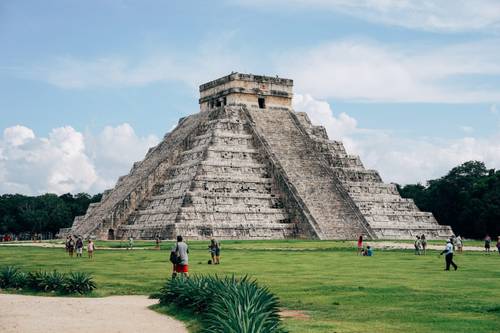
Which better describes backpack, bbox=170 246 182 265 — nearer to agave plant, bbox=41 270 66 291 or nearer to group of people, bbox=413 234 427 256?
agave plant, bbox=41 270 66 291

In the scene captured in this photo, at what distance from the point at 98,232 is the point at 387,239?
18181 mm

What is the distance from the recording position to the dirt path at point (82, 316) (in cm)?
1231

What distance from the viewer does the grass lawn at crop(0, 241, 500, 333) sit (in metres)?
12.6

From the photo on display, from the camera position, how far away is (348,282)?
18.8 meters

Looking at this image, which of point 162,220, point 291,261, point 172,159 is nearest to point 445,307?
point 291,261

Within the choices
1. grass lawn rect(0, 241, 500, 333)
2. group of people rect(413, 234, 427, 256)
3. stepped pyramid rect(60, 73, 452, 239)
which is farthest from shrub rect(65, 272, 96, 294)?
stepped pyramid rect(60, 73, 452, 239)

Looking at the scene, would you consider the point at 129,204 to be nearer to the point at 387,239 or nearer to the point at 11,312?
the point at 387,239

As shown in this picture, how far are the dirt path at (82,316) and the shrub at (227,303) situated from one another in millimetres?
545

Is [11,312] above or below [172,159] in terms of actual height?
below

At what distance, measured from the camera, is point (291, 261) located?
2653cm

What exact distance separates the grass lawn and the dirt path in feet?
5.43

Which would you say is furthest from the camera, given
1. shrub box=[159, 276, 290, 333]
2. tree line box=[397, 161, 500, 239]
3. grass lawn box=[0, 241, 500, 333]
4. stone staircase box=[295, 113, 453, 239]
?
tree line box=[397, 161, 500, 239]

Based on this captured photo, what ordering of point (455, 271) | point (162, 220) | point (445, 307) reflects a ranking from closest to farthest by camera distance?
point (445, 307) < point (455, 271) < point (162, 220)

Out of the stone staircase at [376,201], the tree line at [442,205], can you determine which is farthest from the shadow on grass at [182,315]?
the tree line at [442,205]
